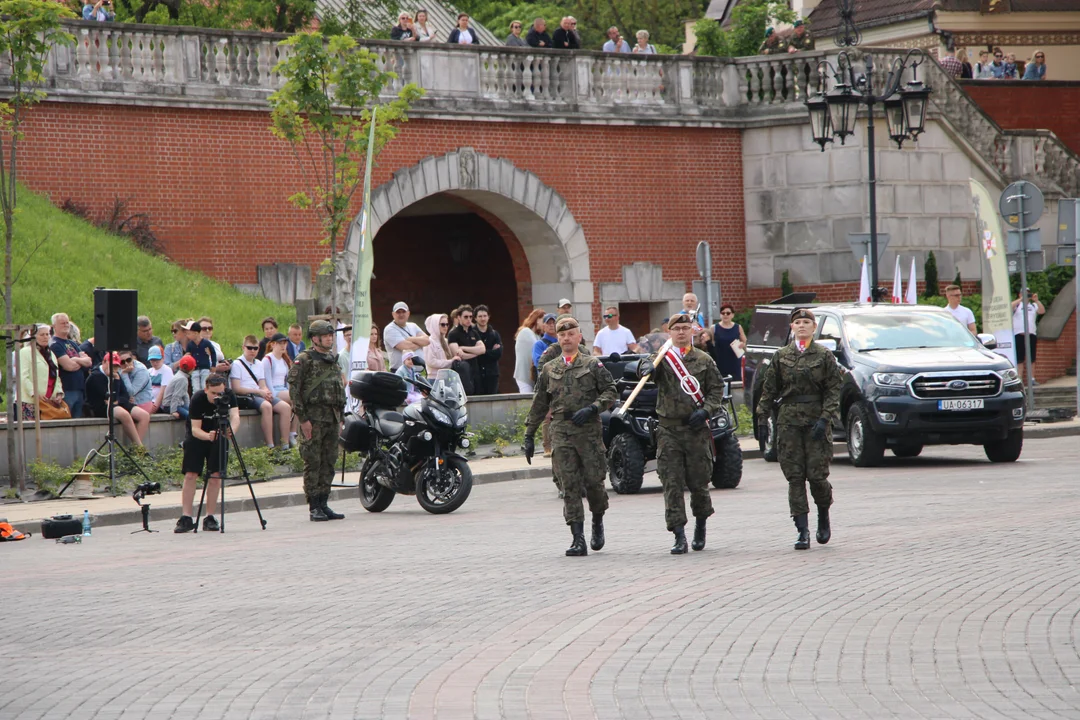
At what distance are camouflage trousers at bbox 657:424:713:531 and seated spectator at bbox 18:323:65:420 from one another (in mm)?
8622

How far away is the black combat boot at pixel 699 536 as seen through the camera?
40.9 feet

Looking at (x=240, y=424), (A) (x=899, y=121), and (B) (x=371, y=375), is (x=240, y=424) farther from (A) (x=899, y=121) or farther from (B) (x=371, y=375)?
(A) (x=899, y=121)

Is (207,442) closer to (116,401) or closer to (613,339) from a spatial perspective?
(116,401)

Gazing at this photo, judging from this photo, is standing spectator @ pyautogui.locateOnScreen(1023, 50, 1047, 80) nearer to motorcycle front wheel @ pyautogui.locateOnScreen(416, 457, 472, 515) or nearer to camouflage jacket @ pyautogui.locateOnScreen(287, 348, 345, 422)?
motorcycle front wheel @ pyautogui.locateOnScreen(416, 457, 472, 515)

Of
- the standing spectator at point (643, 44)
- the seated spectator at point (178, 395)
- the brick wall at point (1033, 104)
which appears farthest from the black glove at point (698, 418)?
the brick wall at point (1033, 104)

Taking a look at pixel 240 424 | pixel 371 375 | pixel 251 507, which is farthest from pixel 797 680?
pixel 240 424

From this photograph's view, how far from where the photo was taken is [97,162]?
88.8ft

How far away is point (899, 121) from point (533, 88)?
7.54 meters

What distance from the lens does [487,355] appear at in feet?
78.8

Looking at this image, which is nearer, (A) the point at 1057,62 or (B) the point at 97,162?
(B) the point at 97,162

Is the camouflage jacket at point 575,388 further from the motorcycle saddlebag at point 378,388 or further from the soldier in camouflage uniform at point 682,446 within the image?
the motorcycle saddlebag at point 378,388

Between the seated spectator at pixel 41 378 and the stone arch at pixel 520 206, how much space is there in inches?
432

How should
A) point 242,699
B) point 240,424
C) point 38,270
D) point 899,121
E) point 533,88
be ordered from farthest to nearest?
point 533,88, point 899,121, point 38,270, point 240,424, point 242,699

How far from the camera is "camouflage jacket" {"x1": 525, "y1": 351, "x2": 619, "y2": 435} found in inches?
501
